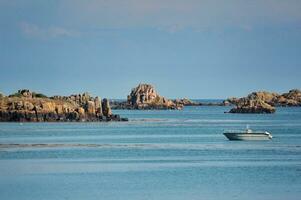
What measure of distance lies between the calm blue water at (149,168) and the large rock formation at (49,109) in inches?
1559

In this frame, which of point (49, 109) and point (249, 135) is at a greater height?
point (49, 109)

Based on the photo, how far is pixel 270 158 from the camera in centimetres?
7456

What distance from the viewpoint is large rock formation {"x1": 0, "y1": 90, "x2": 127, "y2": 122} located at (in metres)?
148

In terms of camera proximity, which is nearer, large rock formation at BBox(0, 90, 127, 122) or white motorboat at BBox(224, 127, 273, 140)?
white motorboat at BBox(224, 127, 273, 140)


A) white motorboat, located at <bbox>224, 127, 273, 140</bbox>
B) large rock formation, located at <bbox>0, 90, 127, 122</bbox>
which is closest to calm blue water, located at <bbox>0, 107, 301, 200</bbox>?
white motorboat, located at <bbox>224, 127, 273, 140</bbox>

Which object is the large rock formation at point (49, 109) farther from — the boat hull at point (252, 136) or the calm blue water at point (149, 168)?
the boat hull at point (252, 136)

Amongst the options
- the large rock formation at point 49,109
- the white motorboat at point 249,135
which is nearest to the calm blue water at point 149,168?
the white motorboat at point 249,135

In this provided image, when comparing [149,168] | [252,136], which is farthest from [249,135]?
[149,168]

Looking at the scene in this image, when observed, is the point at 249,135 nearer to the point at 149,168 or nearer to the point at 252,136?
the point at 252,136

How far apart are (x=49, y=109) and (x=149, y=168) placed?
282 ft

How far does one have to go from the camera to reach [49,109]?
150250 mm

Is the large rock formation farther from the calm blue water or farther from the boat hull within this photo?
the boat hull

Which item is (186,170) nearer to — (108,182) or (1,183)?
(108,182)

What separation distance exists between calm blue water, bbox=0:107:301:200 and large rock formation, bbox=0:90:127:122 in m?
39.6
